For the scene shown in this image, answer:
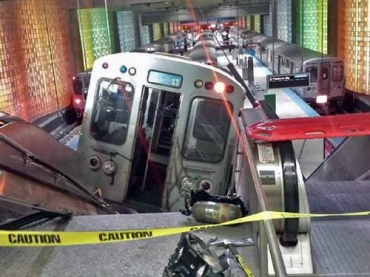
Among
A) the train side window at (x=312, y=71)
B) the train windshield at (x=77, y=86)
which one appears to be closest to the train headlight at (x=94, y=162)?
the train windshield at (x=77, y=86)

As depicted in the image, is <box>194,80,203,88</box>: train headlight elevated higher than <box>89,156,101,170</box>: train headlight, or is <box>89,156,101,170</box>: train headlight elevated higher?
<box>194,80,203,88</box>: train headlight

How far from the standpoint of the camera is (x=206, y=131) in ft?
19.9

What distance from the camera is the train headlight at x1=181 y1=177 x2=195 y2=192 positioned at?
602cm

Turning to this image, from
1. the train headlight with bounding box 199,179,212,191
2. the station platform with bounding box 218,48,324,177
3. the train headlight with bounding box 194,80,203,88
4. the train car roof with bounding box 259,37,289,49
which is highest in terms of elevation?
the train headlight with bounding box 194,80,203,88

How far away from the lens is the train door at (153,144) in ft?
20.1

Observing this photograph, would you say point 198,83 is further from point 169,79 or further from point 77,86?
point 77,86

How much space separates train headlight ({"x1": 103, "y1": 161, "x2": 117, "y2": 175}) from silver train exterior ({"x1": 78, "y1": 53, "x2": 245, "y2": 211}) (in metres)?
0.01

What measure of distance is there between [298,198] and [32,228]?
83.5 inches

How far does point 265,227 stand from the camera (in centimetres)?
209

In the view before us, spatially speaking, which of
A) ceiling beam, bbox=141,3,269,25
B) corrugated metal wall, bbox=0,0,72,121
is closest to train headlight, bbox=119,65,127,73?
corrugated metal wall, bbox=0,0,72,121

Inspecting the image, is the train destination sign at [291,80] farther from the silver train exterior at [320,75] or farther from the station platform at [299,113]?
the silver train exterior at [320,75]

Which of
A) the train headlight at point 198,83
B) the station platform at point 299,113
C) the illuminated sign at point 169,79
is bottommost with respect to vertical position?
the station platform at point 299,113

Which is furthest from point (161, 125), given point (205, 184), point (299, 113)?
point (299, 113)

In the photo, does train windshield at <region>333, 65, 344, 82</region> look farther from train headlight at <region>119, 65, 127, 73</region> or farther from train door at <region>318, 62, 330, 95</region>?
train headlight at <region>119, 65, 127, 73</region>
